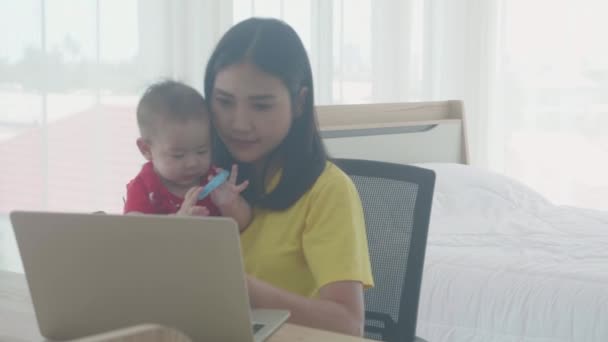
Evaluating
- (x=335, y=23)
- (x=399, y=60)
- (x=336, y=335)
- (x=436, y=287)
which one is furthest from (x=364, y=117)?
(x=336, y=335)

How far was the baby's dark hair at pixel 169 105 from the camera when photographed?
4.18 ft

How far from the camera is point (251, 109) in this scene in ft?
4.13

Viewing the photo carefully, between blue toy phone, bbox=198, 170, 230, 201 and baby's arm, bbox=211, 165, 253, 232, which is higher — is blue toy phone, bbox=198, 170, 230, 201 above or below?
above

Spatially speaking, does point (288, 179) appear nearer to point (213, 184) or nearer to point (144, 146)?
point (213, 184)

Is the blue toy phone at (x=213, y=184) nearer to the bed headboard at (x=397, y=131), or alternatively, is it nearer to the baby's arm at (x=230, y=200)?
the baby's arm at (x=230, y=200)

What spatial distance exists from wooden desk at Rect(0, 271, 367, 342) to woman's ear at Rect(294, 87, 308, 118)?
40cm

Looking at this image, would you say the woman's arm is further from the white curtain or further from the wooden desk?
the white curtain

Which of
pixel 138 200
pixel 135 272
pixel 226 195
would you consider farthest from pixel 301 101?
pixel 135 272

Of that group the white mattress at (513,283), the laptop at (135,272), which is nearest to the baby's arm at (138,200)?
the laptop at (135,272)

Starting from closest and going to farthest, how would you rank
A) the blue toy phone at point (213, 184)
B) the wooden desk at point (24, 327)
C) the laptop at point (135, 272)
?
the laptop at point (135, 272), the wooden desk at point (24, 327), the blue toy phone at point (213, 184)

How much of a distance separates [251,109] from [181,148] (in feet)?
0.44

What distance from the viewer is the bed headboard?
307cm

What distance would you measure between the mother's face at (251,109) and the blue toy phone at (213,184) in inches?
2.2

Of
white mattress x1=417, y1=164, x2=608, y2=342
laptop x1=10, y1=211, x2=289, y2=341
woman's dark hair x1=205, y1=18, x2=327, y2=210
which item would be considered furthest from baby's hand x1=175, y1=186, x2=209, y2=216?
white mattress x1=417, y1=164, x2=608, y2=342
